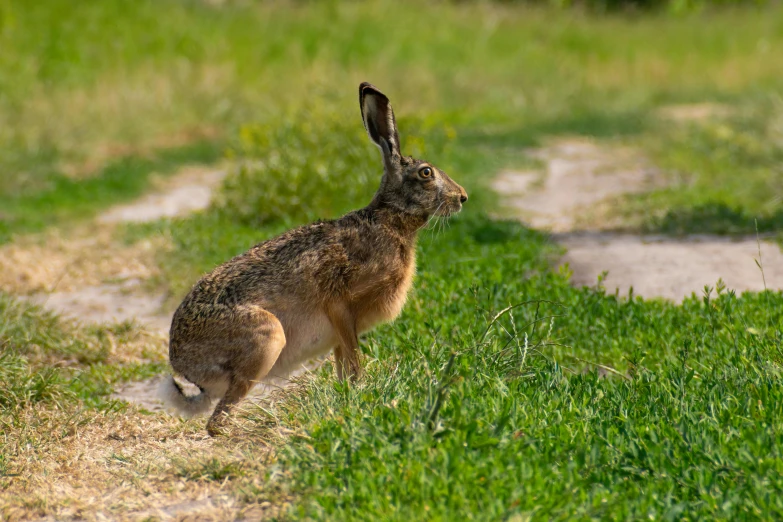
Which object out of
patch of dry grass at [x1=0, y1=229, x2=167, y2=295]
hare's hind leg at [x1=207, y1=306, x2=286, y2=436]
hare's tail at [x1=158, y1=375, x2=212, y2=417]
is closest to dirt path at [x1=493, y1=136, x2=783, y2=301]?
hare's hind leg at [x1=207, y1=306, x2=286, y2=436]

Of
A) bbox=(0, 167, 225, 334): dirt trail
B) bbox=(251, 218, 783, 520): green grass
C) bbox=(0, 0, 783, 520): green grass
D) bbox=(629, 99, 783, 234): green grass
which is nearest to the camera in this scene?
bbox=(251, 218, 783, 520): green grass

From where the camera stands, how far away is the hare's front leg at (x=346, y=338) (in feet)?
16.1

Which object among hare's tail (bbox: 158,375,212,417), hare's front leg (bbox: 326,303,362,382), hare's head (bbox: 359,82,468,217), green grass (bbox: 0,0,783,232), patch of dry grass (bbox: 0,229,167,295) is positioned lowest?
green grass (bbox: 0,0,783,232)

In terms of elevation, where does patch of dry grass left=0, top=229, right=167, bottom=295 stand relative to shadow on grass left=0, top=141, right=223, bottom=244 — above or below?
above

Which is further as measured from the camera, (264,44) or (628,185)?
(264,44)

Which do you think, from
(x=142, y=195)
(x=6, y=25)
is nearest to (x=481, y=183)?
(x=142, y=195)

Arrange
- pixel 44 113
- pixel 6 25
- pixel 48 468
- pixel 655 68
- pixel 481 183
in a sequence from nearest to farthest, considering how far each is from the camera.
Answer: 1. pixel 48 468
2. pixel 481 183
3. pixel 44 113
4. pixel 6 25
5. pixel 655 68

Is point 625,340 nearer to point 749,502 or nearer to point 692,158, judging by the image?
point 749,502

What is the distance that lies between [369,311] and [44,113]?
1097cm

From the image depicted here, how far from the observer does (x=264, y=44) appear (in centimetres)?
1889

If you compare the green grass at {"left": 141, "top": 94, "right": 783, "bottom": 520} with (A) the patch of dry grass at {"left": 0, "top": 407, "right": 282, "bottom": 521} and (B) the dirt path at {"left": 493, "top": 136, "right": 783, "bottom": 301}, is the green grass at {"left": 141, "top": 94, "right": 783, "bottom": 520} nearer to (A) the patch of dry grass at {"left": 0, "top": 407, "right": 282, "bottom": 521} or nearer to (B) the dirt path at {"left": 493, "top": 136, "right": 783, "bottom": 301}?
(A) the patch of dry grass at {"left": 0, "top": 407, "right": 282, "bottom": 521}

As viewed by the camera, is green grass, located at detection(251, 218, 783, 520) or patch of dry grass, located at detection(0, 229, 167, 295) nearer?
green grass, located at detection(251, 218, 783, 520)

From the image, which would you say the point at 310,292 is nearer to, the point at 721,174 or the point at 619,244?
the point at 619,244

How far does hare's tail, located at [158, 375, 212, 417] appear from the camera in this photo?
4.87m
